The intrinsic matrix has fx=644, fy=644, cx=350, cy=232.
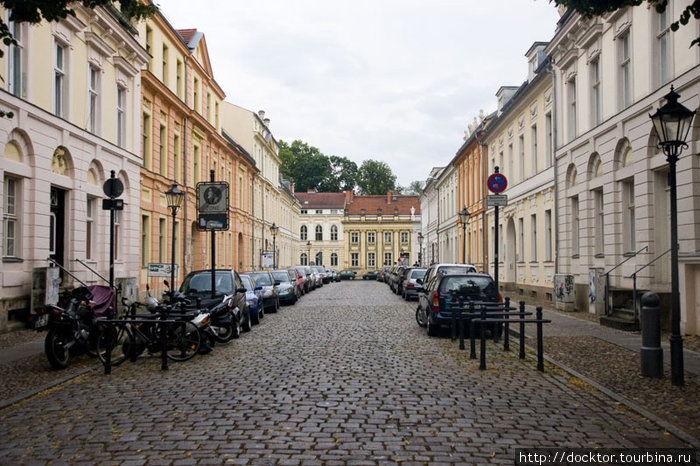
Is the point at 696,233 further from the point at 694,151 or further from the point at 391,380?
the point at 391,380

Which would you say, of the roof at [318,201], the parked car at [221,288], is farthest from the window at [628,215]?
the roof at [318,201]

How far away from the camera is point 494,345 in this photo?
1297 cm

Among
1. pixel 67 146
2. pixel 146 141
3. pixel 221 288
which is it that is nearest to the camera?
pixel 221 288

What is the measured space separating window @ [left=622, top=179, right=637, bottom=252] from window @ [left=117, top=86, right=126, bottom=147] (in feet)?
54.6

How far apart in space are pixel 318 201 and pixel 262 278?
7719 centimetres

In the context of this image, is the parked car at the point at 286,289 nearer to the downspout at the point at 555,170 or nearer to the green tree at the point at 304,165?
the downspout at the point at 555,170

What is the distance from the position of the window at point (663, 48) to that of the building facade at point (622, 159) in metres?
0.02

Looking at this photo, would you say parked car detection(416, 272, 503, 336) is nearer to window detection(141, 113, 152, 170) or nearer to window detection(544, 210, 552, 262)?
window detection(544, 210, 552, 262)

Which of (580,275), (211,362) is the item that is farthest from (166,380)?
(580,275)

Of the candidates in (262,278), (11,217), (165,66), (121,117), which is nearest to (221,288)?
(11,217)

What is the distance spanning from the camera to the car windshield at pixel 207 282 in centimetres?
1636

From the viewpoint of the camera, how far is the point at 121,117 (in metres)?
23.0

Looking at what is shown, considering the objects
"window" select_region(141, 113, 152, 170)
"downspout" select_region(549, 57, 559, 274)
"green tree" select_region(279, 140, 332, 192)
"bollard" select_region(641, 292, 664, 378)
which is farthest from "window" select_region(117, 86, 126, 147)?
"green tree" select_region(279, 140, 332, 192)

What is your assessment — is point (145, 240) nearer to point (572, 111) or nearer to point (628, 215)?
point (572, 111)
